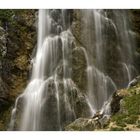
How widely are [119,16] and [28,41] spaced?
2.45m

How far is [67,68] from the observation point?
1050 centimetres

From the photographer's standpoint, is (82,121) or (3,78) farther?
(3,78)

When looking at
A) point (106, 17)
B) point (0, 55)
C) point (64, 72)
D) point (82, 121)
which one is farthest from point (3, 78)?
point (106, 17)

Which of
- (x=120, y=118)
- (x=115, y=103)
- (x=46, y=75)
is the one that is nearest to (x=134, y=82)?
(x=115, y=103)

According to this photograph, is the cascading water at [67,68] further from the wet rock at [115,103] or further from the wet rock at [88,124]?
the wet rock at [88,124]

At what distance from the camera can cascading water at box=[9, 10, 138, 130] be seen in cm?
1003

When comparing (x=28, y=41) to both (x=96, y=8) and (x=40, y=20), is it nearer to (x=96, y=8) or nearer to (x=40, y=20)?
(x=40, y=20)

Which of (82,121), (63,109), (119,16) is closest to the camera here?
(82,121)

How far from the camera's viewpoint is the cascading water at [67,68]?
32.9 ft

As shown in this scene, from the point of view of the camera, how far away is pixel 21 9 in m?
10.5

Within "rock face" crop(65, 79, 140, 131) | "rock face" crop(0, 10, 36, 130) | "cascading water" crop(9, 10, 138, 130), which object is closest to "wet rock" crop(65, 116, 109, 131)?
"rock face" crop(65, 79, 140, 131)

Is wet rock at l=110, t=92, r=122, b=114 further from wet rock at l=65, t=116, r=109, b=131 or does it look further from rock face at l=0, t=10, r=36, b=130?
rock face at l=0, t=10, r=36, b=130

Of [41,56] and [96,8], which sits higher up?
[96,8]

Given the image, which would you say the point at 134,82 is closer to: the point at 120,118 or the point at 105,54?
the point at 105,54
